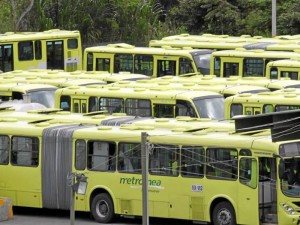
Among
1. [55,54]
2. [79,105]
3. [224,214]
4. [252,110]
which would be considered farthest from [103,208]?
[55,54]

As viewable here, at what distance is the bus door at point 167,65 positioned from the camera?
1971 inches

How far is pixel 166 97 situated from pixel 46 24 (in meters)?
26.7

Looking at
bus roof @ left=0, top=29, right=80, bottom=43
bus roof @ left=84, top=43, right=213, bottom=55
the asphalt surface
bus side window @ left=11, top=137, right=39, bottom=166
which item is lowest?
the asphalt surface

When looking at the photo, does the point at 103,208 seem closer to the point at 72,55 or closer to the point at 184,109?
the point at 184,109

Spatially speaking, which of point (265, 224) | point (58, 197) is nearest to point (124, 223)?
point (58, 197)

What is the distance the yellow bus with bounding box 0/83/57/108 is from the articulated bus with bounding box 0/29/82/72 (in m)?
10.3

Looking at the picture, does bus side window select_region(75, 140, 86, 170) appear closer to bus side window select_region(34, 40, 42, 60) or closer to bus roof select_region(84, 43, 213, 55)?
bus roof select_region(84, 43, 213, 55)

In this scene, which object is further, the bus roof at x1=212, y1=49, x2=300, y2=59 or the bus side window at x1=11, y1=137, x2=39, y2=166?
the bus roof at x1=212, y1=49, x2=300, y2=59

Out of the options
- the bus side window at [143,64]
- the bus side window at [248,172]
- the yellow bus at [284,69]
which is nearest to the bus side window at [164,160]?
the bus side window at [248,172]

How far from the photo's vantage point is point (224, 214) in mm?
30359

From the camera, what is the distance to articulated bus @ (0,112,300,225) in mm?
29531

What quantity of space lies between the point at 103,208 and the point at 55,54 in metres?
24.0

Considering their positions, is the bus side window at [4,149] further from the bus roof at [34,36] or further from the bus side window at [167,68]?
the bus roof at [34,36]

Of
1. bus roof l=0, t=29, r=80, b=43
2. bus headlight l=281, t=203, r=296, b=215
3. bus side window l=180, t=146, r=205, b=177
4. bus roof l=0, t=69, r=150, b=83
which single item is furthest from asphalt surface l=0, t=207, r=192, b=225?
bus roof l=0, t=29, r=80, b=43
